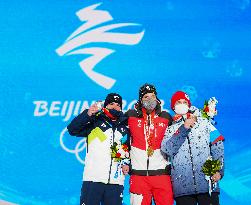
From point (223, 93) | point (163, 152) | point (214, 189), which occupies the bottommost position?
point (214, 189)

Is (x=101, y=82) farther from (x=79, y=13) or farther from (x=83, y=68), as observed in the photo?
(x=79, y=13)

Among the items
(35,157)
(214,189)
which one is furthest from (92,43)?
(214,189)

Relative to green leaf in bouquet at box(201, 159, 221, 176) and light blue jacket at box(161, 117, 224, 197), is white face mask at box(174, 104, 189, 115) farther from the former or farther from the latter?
green leaf in bouquet at box(201, 159, 221, 176)

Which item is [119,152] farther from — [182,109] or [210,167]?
[210,167]

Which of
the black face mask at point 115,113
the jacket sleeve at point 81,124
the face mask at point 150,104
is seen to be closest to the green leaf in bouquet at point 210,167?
the face mask at point 150,104

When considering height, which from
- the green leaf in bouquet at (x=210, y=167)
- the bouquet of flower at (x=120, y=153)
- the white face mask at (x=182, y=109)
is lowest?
the green leaf in bouquet at (x=210, y=167)

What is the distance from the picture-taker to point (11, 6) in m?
5.34

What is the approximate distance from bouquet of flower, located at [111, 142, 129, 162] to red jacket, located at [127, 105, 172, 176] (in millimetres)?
63

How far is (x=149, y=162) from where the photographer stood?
4.20m

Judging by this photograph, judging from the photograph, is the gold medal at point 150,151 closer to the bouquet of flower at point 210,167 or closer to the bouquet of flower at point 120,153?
the bouquet of flower at point 120,153

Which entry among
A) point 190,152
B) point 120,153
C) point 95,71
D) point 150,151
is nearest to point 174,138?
point 190,152

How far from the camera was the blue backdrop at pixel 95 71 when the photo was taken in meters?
5.20

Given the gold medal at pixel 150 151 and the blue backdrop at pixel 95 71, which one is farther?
the blue backdrop at pixel 95 71

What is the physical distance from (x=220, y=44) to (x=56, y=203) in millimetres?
2417
